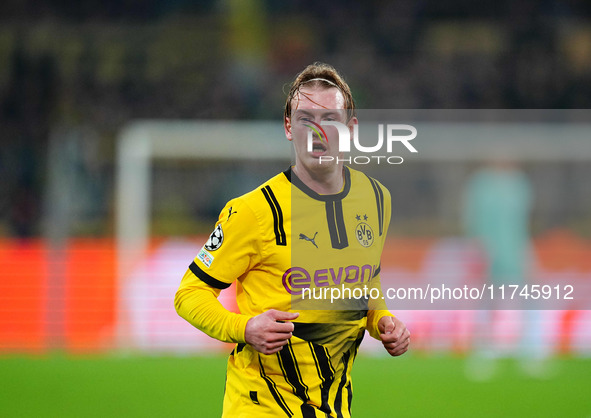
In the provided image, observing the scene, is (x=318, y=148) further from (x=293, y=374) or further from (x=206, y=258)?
(x=293, y=374)

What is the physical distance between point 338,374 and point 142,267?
756cm

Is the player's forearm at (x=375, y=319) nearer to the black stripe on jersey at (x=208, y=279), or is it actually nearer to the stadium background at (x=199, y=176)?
the black stripe on jersey at (x=208, y=279)

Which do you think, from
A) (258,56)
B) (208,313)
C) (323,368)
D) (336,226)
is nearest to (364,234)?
(336,226)

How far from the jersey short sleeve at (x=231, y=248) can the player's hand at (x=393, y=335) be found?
0.50 meters

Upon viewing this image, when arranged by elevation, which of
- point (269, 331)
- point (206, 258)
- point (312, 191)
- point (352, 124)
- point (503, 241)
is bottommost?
point (269, 331)

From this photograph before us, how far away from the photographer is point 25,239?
1371 cm

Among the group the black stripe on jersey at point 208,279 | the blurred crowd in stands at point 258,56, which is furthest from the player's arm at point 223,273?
the blurred crowd in stands at point 258,56

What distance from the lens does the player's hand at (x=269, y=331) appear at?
2477 mm

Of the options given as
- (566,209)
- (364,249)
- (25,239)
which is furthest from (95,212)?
(364,249)

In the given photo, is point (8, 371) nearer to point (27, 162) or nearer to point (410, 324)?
point (410, 324)

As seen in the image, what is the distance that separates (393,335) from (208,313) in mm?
624

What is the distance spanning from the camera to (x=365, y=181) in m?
2.97

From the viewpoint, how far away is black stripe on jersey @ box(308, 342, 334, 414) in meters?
2.69

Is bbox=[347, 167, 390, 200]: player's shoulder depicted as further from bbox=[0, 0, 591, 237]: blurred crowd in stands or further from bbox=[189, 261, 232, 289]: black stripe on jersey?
bbox=[0, 0, 591, 237]: blurred crowd in stands
